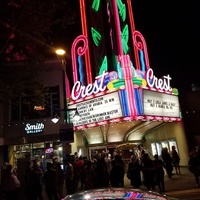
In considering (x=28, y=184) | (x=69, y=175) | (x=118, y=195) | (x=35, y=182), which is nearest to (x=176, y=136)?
(x=69, y=175)

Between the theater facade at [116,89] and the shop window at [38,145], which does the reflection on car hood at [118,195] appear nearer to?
the theater facade at [116,89]

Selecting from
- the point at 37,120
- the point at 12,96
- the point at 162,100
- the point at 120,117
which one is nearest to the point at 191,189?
the point at 120,117

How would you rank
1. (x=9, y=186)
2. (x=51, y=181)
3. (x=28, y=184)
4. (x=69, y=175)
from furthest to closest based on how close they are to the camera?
1. (x=69, y=175)
2. (x=51, y=181)
3. (x=28, y=184)
4. (x=9, y=186)

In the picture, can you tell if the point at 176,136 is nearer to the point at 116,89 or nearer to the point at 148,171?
the point at 116,89

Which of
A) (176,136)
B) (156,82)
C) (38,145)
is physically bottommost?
(176,136)

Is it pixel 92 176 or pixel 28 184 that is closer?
pixel 28 184

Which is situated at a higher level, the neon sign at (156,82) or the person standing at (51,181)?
the neon sign at (156,82)

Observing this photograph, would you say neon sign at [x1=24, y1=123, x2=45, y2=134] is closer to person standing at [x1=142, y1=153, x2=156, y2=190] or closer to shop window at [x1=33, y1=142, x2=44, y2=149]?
shop window at [x1=33, y1=142, x2=44, y2=149]

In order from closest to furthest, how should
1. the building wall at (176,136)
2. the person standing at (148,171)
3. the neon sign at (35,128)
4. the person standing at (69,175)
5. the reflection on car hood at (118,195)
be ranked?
the reflection on car hood at (118,195), the person standing at (148,171), the person standing at (69,175), the building wall at (176,136), the neon sign at (35,128)

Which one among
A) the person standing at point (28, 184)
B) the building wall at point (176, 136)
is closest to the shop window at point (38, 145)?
the building wall at point (176, 136)

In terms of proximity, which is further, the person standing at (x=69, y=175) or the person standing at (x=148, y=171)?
the person standing at (x=69, y=175)

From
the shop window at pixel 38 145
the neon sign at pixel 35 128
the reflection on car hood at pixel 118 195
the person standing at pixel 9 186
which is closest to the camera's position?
the reflection on car hood at pixel 118 195

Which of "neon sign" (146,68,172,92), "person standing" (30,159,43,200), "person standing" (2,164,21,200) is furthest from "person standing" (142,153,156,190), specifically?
"neon sign" (146,68,172,92)

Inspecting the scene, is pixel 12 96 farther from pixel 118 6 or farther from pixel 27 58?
pixel 118 6
